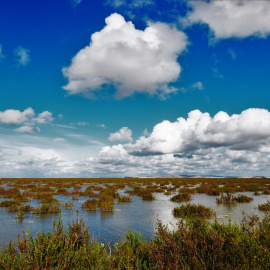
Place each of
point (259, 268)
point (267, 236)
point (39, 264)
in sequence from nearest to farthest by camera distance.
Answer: point (259, 268) < point (39, 264) < point (267, 236)

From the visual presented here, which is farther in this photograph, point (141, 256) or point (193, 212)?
point (193, 212)

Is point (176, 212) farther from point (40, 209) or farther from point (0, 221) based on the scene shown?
point (0, 221)

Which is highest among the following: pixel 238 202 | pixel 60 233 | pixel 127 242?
pixel 60 233

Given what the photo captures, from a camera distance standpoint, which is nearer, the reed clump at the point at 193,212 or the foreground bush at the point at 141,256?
the foreground bush at the point at 141,256

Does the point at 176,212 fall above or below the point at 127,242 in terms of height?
below

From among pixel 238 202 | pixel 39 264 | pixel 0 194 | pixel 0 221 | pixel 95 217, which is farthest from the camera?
pixel 0 194

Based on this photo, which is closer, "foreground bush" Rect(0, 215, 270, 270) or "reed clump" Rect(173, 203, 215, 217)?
"foreground bush" Rect(0, 215, 270, 270)

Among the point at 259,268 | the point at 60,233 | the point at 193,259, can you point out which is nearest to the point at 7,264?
the point at 60,233

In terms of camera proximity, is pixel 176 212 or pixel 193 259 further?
pixel 176 212

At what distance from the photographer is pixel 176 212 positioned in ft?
51.5

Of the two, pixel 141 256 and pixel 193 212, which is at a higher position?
pixel 141 256

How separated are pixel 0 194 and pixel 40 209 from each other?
15.2m

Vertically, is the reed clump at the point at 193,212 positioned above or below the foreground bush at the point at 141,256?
below

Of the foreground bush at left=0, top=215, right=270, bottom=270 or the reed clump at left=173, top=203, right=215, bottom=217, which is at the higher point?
the foreground bush at left=0, top=215, right=270, bottom=270
